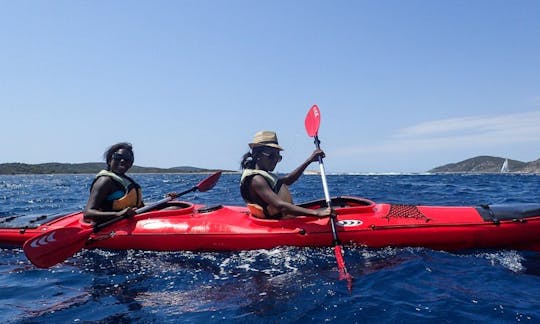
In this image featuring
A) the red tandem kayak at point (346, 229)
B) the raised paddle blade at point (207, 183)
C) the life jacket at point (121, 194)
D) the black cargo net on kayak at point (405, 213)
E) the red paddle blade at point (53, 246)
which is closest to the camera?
the red paddle blade at point (53, 246)

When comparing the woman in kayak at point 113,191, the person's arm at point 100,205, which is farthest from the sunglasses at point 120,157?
the person's arm at point 100,205

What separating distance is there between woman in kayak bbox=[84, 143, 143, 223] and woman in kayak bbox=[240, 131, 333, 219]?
1.80 m

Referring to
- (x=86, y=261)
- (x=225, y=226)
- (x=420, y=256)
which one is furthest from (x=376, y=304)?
(x=86, y=261)

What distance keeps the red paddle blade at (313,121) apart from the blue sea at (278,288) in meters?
3.14

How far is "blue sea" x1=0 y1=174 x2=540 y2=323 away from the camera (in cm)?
361

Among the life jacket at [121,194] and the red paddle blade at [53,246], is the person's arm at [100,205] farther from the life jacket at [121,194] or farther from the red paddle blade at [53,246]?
the red paddle blade at [53,246]

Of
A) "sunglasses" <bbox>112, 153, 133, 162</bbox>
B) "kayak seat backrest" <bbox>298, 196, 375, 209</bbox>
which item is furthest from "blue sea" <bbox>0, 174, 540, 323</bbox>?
"sunglasses" <bbox>112, 153, 133, 162</bbox>

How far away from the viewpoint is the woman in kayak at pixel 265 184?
5.85m

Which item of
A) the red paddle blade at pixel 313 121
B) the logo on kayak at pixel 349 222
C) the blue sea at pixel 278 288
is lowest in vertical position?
the blue sea at pixel 278 288

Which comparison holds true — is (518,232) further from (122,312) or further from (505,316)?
(122,312)

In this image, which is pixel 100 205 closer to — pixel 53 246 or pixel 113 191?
pixel 113 191

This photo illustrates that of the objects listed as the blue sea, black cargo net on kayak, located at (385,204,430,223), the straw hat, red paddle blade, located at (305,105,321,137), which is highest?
red paddle blade, located at (305,105,321,137)

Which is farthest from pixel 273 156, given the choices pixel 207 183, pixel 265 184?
pixel 207 183

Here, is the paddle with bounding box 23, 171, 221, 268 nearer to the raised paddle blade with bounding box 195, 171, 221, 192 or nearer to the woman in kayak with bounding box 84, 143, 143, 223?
the woman in kayak with bounding box 84, 143, 143, 223
